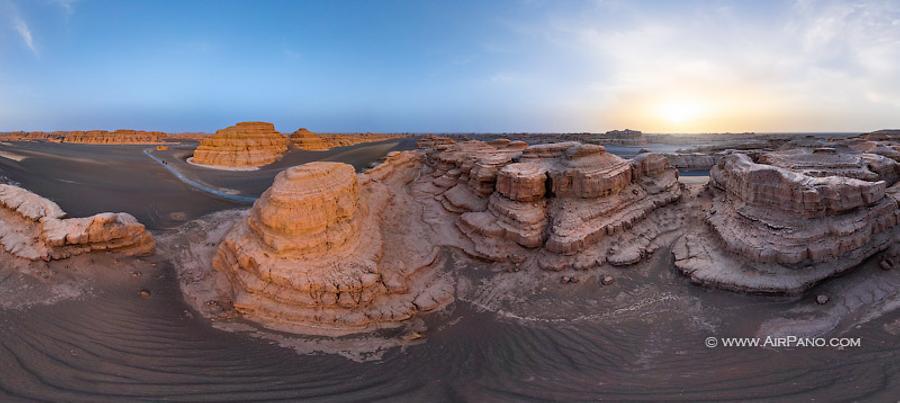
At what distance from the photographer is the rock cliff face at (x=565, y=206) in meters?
8.95

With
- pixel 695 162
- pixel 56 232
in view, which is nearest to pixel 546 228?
pixel 56 232

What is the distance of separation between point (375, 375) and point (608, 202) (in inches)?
282

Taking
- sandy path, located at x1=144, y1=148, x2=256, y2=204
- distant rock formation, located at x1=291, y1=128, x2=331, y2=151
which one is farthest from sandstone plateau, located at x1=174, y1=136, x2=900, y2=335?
distant rock formation, located at x1=291, y1=128, x2=331, y2=151

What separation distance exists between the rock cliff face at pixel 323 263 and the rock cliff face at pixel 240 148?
65.5 ft

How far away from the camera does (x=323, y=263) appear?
8117 millimetres

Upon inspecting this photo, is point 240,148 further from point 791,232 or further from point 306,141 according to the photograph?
point 791,232

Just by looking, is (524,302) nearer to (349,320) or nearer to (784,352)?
(349,320)

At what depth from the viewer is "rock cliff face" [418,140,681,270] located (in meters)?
8.95

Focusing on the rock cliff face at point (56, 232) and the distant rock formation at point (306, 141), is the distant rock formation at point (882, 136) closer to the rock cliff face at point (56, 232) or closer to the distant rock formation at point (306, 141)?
the rock cliff face at point (56, 232)

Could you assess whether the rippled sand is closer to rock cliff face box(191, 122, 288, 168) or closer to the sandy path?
the sandy path

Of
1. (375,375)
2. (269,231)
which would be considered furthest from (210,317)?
(375,375)

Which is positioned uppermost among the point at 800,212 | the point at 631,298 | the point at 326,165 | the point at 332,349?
the point at 326,165

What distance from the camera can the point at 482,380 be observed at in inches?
215

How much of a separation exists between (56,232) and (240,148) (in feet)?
67.3
